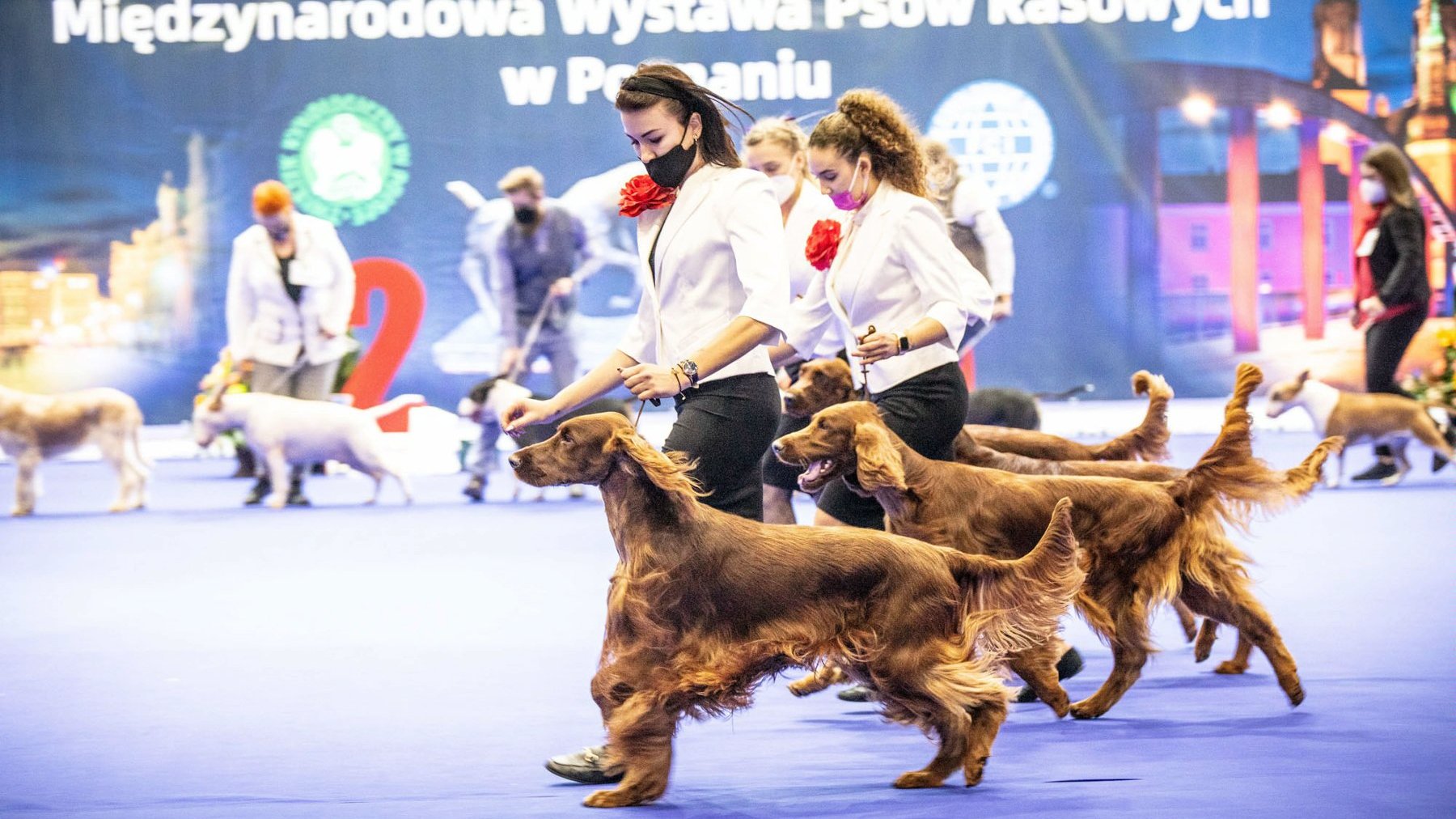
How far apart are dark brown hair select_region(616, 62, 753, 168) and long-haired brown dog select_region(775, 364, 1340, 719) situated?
2.69 ft

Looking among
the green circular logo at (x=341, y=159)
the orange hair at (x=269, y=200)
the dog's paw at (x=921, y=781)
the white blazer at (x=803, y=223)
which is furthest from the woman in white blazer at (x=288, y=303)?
the dog's paw at (x=921, y=781)

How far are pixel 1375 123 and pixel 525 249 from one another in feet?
22.1

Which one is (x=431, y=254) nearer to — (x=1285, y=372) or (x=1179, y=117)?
(x=1179, y=117)

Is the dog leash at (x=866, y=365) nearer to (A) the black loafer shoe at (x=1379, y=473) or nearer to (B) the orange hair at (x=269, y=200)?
(B) the orange hair at (x=269, y=200)

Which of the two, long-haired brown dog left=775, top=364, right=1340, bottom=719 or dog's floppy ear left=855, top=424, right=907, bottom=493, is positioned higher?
dog's floppy ear left=855, top=424, right=907, bottom=493

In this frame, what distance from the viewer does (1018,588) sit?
3.32 meters

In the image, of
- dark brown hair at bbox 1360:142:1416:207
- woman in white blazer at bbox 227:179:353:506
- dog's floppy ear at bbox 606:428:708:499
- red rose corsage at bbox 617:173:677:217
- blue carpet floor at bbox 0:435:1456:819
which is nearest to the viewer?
dog's floppy ear at bbox 606:428:708:499

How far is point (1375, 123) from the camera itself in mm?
11891

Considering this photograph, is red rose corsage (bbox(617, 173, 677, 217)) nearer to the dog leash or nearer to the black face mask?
the black face mask

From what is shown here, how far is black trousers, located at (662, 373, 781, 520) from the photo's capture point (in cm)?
335

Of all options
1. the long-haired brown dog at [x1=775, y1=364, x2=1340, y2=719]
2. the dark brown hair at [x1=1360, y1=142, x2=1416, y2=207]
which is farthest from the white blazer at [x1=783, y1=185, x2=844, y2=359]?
the dark brown hair at [x1=1360, y1=142, x2=1416, y2=207]

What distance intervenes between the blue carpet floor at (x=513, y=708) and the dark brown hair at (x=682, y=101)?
54.2 inches

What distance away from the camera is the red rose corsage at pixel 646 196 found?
346 cm

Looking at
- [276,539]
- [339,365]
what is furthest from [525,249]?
[276,539]
